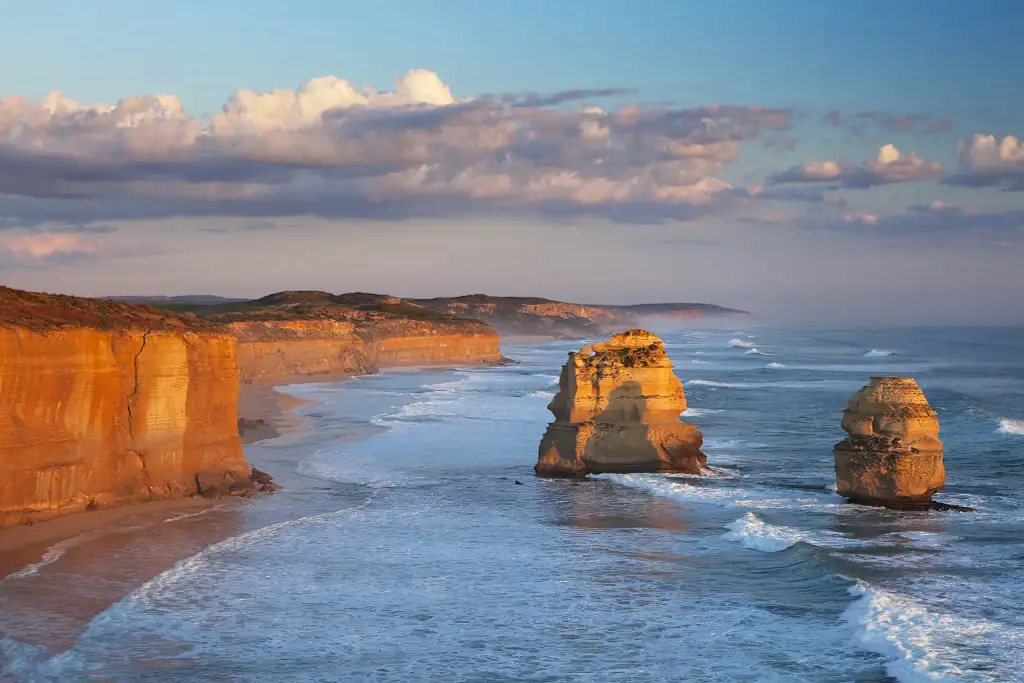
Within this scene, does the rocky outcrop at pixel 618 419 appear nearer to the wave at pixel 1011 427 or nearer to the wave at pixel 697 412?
the wave at pixel 1011 427

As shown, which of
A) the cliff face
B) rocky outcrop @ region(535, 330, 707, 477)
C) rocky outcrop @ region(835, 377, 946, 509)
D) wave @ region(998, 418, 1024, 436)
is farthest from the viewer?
the cliff face

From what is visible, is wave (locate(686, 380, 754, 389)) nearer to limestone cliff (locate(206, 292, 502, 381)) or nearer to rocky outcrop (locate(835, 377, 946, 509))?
limestone cliff (locate(206, 292, 502, 381))

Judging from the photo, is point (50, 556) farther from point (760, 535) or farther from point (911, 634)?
point (911, 634)

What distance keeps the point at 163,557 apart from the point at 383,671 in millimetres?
8000

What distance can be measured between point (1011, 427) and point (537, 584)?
31693 millimetres

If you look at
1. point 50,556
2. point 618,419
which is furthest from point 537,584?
point 618,419

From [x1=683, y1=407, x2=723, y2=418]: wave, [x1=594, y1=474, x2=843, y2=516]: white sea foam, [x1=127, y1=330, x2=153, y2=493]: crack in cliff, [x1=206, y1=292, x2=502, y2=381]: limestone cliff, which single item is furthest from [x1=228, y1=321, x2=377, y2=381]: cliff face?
[x1=594, y1=474, x2=843, y2=516]: white sea foam

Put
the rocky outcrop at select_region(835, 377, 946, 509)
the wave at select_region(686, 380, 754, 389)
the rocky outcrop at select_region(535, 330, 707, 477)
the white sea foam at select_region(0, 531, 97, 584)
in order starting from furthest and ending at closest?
the wave at select_region(686, 380, 754, 389) → the rocky outcrop at select_region(535, 330, 707, 477) → the rocky outcrop at select_region(835, 377, 946, 509) → the white sea foam at select_region(0, 531, 97, 584)

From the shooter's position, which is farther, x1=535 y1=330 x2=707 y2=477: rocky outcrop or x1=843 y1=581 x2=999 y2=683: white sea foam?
x1=535 y1=330 x2=707 y2=477: rocky outcrop

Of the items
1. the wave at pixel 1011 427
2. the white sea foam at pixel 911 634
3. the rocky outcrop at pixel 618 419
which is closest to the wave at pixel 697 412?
the wave at pixel 1011 427

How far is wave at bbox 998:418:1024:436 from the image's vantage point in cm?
4384

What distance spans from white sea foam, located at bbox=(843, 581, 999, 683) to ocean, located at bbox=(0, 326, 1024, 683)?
0.16 ft

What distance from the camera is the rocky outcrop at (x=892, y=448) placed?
2625 cm

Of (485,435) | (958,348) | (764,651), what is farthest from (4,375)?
(958,348)
